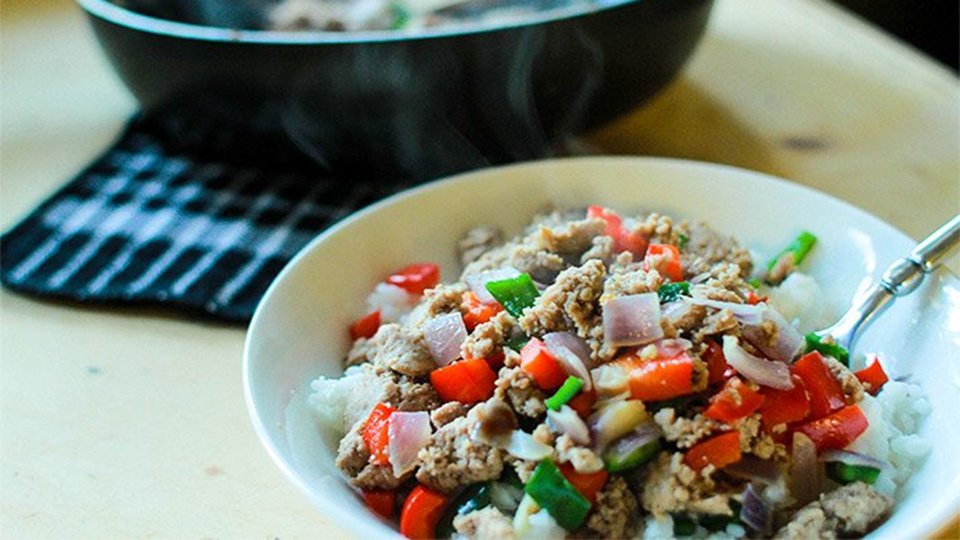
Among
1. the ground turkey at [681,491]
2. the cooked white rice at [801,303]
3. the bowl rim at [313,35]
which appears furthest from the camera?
the bowl rim at [313,35]

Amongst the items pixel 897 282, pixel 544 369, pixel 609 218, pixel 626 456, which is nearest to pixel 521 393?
pixel 544 369

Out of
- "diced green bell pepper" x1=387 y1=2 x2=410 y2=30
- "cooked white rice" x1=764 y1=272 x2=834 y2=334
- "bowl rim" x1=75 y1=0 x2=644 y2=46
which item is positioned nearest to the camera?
"cooked white rice" x1=764 y1=272 x2=834 y2=334

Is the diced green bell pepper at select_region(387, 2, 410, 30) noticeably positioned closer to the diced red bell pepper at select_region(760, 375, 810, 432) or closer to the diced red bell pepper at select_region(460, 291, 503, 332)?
the diced red bell pepper at select_region(460, 291, 503, 332)

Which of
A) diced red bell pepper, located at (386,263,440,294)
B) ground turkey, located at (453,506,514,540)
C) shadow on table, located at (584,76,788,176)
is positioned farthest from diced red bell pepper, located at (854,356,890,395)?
shadow on table, located at (584,76,788,176)

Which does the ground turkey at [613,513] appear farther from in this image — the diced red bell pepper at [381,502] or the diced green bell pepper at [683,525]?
the diced red bell pepper at [381,502]

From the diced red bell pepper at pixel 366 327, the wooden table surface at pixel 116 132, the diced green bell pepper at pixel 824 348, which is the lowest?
the wooden table surface at pixel 116 132

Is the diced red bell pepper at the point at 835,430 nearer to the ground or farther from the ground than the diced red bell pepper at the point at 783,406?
nearer to the ground

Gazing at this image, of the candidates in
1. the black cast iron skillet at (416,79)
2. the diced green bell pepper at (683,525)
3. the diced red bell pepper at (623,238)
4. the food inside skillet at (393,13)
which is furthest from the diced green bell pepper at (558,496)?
the food inside skillet at (393,13)
